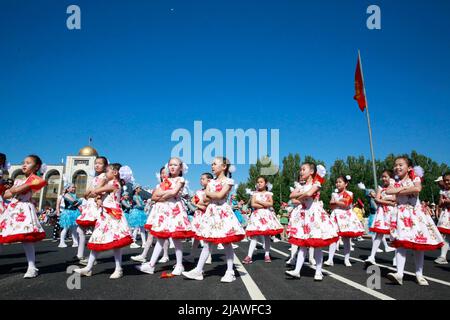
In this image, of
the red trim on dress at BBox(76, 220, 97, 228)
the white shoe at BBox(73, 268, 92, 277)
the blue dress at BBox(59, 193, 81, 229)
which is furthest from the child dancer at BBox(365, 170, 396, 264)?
the blue dress at BBox(59, 193, 81, 229)

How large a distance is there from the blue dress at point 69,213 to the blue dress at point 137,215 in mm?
1829

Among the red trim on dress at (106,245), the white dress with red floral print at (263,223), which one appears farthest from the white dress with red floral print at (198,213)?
the red trim on dress at (106,245)

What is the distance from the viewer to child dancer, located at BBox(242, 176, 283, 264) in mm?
7520

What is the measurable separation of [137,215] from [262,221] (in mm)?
5658

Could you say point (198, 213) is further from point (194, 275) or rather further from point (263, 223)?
point (194, 275)

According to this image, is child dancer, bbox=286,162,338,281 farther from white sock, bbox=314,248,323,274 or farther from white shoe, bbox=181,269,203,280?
white shoe, bbox=181,269,203,280

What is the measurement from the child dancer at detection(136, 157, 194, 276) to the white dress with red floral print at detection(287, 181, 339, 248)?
1.89 metres

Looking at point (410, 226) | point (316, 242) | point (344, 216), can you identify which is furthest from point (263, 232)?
point (410, 226)

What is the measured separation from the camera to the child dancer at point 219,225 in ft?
15.7

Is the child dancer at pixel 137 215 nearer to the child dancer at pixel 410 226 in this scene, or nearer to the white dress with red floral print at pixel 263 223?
the white dress with red floral print at pixel 263 223

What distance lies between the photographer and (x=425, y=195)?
55.9 m

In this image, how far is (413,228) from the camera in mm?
4781
